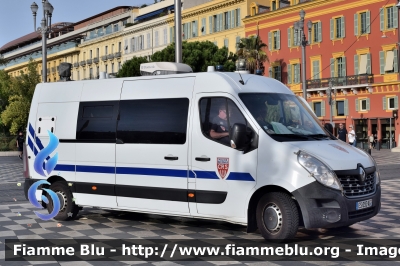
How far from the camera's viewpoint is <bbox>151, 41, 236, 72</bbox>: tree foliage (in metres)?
58.6

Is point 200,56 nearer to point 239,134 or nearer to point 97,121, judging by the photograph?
point 97,121

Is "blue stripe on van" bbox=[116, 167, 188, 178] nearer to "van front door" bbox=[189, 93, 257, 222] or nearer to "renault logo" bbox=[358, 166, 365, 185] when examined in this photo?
"van front door" bbox=[189, 93, 257, 222]

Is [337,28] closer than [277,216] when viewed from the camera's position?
No

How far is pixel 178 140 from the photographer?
10078mm

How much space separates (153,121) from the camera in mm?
10414

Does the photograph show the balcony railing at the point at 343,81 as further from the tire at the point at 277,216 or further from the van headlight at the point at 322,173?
the van headlight at the point at 322,173

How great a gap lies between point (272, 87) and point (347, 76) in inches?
1881

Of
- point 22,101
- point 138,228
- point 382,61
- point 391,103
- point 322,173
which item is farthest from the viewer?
point 22,101

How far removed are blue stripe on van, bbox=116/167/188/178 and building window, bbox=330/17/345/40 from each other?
4882 cm

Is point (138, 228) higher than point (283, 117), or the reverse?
point (283, 117)

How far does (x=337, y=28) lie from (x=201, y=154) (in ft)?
164

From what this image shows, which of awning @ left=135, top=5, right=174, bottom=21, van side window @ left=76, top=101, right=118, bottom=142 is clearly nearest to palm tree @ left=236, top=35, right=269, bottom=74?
awning @ left=135, top=5, right=174, bottom=21

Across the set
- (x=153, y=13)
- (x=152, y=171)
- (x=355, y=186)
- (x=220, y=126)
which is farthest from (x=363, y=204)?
(x=153, y=13)

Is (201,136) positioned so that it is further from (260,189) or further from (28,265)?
(28,265)
